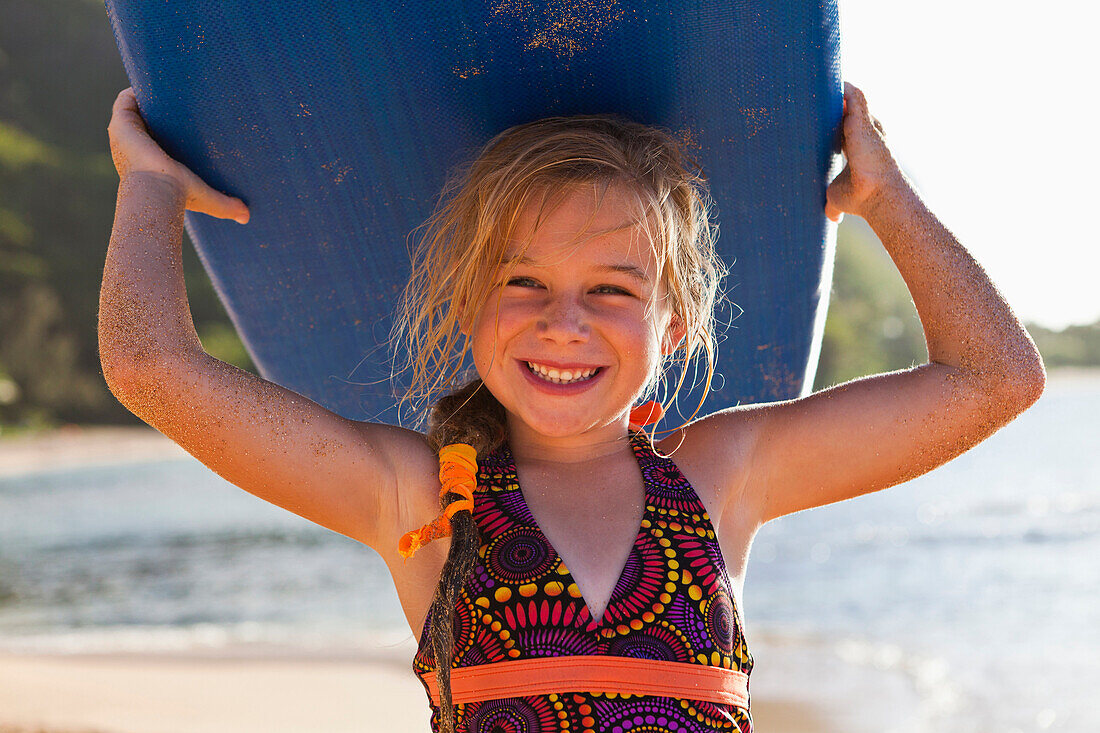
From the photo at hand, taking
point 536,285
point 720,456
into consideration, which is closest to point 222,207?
point 536,285

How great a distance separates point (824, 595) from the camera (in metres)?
8.37

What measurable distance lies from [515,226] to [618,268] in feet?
0.58

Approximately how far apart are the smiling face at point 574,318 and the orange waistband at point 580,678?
0.36 meters

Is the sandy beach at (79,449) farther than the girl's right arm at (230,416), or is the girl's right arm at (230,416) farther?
the sandy beach at (79,449)

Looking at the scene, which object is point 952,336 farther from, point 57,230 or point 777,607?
point 57,230

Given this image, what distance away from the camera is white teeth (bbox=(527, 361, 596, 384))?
4.93ft

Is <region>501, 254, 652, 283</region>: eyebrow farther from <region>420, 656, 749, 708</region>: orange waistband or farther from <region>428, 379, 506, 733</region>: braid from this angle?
<region>420, 656, 749, 708</region>: orange waistband

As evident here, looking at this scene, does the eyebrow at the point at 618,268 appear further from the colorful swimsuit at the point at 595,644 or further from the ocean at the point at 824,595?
the ocean at the point at 824,595

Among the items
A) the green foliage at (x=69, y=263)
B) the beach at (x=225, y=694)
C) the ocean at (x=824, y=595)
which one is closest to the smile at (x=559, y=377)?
the ocean at (x=824, y=595)

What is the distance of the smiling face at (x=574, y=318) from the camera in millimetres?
1476

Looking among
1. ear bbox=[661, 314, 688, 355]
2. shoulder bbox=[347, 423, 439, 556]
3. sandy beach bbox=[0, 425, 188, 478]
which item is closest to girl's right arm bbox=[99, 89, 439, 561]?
shoulder bbox=[347, 423, 439, 556]

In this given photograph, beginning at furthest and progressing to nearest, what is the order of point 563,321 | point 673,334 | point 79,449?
point 79,449 < point 673,334 < point 563,321

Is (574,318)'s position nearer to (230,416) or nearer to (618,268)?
(618,268)

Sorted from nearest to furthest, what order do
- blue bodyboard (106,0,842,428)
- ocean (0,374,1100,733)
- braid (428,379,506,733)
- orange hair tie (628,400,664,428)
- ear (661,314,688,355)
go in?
braid (428,379,506,733) → blue bodyboard (106,0,842,428) → ear (661,314,688,355) → orange hair tie (628,400,664,428) → ocean (0,374,1100,733)
